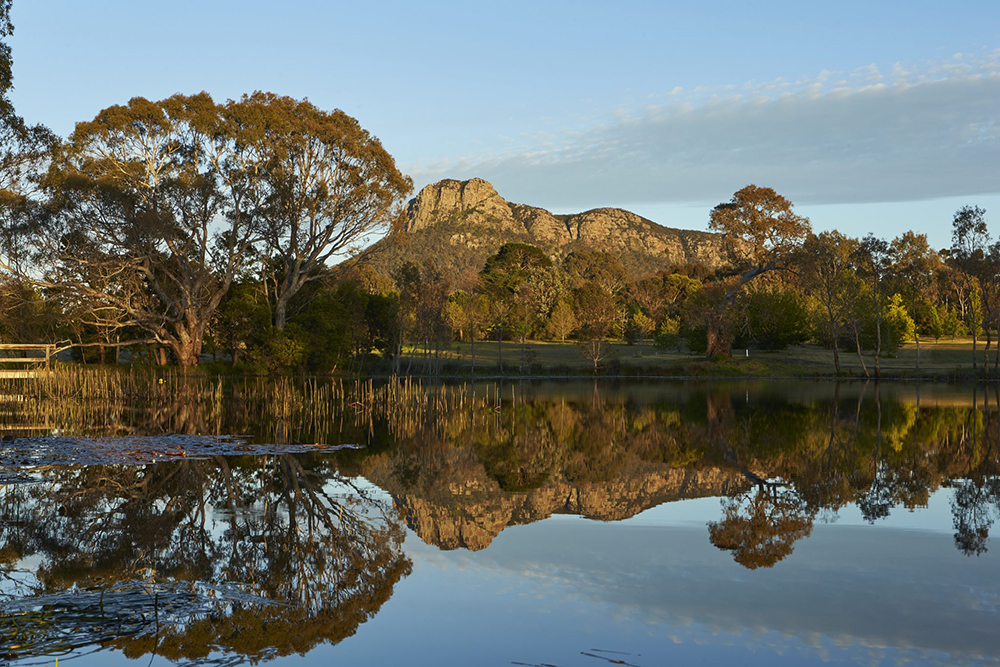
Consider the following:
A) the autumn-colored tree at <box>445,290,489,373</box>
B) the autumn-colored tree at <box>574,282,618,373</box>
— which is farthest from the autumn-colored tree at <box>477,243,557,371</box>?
the autumn-colored tree at <box>574,282,618,373</box>

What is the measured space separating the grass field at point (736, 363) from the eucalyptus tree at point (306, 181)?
9.63 m

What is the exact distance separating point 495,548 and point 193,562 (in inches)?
127

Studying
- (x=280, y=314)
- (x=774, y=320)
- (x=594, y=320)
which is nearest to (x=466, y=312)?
(x=594, y=320)

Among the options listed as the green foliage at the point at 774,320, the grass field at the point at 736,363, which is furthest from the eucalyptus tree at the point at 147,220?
the green foliage at the point at 774,320

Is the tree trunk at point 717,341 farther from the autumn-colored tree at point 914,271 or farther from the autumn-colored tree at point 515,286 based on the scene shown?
the autumn-colored tree at point 515,286

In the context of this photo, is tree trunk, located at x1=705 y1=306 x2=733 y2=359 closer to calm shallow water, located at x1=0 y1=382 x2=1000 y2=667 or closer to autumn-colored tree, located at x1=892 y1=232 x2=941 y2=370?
autumn-colored tree, located at x1=892 y1=232 x2=941 y2=370

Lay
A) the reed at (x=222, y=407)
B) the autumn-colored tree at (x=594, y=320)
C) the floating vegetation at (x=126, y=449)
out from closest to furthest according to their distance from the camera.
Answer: the floating vegetation at (x=126, y=449) → the reed at (x=222, y=407) → the autumn-colored tree at (x=594, y=320)

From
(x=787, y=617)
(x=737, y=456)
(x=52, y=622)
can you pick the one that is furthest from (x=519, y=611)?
(x=737, y=456)

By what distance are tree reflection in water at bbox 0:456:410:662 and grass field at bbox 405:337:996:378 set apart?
1619 inches

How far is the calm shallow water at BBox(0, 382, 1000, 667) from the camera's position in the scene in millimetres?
6340

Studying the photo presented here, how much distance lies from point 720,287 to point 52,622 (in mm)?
54267

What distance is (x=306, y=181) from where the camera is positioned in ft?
154

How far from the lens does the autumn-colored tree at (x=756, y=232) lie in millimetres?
54125

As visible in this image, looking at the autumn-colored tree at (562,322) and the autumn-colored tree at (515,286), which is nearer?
the autumn-colored tree at (515,286)
